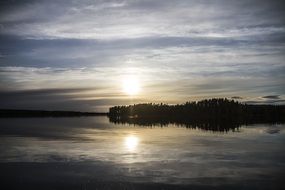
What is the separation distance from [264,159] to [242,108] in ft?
559

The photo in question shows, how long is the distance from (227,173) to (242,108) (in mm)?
176315

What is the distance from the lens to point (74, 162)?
23688mm

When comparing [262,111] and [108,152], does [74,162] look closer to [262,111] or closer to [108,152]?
[108,152]

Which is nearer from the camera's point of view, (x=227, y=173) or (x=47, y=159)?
(x=227, y=173)

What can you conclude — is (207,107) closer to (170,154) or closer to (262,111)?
(262,111)

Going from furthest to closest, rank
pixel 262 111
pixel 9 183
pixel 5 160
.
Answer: pixel 262 111
pixel 5 160
pixel 9 183

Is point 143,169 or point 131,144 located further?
point 131,144

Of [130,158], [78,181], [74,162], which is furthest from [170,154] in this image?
[78,181]

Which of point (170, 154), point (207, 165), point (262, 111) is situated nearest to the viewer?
point (207, 165)

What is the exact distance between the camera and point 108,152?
2928cm

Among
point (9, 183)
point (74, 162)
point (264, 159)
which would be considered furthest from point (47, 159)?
point (264, 159)

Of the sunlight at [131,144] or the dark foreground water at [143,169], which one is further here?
the sunlight at [131,144]

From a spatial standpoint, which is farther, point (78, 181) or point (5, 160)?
point (5, 160)

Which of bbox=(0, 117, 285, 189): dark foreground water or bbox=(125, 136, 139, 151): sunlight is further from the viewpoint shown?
bbox=(125, 136, 139, 151): sunlight
